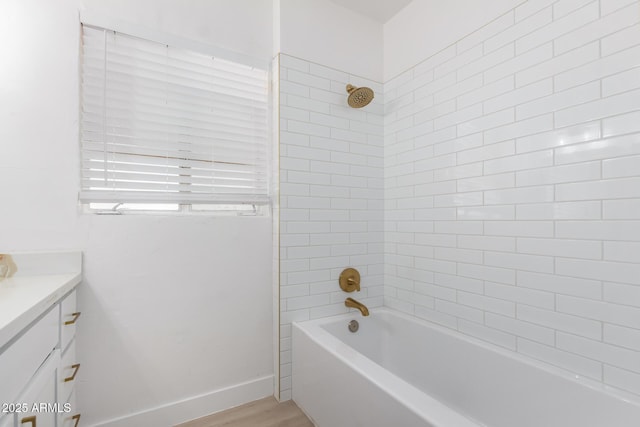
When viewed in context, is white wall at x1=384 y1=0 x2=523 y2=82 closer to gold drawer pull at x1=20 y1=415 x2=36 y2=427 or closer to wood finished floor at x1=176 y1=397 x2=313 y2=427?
wood finished floor at x1=176 y1=397 x2=313 y2=427

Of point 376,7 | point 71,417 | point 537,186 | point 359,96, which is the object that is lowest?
point 71,417

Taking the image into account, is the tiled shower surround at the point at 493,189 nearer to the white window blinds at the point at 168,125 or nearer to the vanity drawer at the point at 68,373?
the white window blinds at the point at 168,125

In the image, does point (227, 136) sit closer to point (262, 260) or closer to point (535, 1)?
point (262, 260)

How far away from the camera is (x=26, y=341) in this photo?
0.87 meters

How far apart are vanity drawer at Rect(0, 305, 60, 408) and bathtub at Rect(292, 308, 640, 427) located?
43.7 inches

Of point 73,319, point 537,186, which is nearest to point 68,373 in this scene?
point 73,319

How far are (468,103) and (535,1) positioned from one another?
50cm

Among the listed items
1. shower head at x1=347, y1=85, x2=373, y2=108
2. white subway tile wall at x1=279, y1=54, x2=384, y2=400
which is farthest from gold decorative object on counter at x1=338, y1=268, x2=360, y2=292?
shower head at x1=347, y1=85, x2=373, y2=108

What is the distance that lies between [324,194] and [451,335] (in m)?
1.15

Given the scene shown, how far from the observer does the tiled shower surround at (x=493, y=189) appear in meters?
1.16

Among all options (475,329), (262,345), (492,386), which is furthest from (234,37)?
(492,386)

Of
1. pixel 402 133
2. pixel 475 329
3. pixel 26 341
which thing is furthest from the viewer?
pixel 402 133

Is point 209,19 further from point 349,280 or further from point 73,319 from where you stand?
point 349,280

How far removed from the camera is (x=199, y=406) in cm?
168
